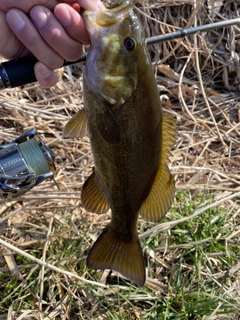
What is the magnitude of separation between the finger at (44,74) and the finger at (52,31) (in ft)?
0.29

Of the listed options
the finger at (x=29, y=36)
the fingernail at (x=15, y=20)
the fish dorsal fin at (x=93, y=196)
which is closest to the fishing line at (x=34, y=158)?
the fish dorsal fin at (x=93, y=196)

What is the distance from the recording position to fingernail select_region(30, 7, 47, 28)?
1.69m

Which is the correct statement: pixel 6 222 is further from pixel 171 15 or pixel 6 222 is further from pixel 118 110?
pixel 171 15

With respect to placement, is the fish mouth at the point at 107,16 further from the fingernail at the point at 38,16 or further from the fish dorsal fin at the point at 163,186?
the fish dorsal fin at the point at 163,186

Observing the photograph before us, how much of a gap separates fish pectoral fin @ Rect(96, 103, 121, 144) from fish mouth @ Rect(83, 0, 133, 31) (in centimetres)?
31

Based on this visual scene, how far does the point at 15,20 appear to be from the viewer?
1691mm

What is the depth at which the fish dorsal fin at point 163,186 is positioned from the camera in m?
1.87

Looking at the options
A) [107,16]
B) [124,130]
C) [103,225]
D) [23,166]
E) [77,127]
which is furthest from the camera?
[103,225]

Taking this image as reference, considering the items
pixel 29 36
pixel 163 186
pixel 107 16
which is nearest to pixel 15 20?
pixel 29 36

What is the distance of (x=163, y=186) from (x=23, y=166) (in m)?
0.66

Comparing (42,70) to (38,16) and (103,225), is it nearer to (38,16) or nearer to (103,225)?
(38,16)

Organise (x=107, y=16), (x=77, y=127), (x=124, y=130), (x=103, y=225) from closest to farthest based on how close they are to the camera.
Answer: (x=107, y=16) → (x=124, y=130) → (x=77, y=127) → (x=103, y=225)

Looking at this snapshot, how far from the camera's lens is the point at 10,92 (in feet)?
11.6

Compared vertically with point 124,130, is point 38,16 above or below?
above
